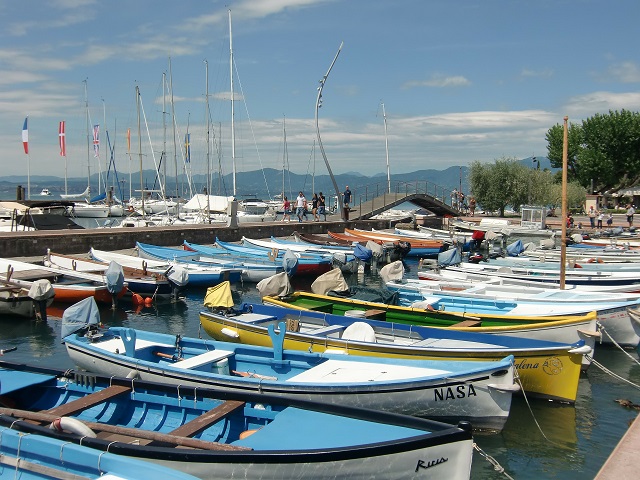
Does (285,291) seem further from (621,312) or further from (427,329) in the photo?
(621,312)

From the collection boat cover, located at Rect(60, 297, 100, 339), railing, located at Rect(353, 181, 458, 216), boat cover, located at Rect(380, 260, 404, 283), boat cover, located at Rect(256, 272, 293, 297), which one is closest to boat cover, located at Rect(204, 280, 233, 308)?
boat cover, located at Rect(256, 272, 293, 297)

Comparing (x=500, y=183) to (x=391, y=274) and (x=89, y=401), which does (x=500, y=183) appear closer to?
(x=391, y=274)

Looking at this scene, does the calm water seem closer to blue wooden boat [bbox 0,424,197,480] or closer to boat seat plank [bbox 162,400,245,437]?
boat seat plank [bbox 162,400,245,437]

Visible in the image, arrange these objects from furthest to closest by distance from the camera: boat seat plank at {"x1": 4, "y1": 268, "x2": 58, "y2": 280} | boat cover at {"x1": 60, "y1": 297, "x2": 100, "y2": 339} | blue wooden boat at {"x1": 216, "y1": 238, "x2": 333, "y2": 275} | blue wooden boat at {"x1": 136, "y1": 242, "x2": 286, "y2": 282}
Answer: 1. blue wooden boat at {"x1": 216, "y1": 238, "x2": 333, "y2": 275}
2. blue wooden boat at {"x1": 136, "y1": 242, "x2": 286, "y2": 282}
3. boat seat plank at {"x1": 4, "y1": 268, "x2": 58, "y2": 280}
4. boat cover at {"x1": 60, "y1": 297, "x2": 100, "y2": 339}

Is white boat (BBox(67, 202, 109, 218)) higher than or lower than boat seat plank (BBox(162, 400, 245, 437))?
higher

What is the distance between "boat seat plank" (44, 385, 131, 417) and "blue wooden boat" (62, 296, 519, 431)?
1.21m

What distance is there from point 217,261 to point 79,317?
539 inches

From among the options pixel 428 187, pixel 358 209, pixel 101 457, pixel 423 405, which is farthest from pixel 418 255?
pixel 101 457

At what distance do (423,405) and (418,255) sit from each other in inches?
1015

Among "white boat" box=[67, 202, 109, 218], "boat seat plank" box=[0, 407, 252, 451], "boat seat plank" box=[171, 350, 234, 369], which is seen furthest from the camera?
"white boat" box=[67, 202, 109, 218]

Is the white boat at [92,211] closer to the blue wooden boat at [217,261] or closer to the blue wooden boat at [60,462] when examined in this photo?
the blue wooden boat at [217,261]

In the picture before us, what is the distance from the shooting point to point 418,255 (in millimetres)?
34656

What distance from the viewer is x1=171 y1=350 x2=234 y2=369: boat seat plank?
33.0 ft

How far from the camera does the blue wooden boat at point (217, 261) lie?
24.8 meters
